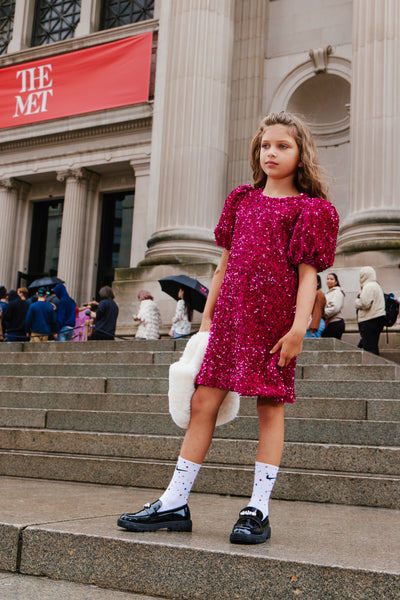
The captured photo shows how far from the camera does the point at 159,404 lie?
595 cm

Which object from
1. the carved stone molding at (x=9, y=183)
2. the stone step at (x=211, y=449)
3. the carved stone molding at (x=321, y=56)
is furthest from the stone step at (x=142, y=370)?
the carved stone molding at (x=9, y=183)

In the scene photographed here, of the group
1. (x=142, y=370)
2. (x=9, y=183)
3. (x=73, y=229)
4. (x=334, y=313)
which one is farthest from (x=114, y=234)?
(x=142, y=370)

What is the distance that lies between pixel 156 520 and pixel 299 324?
1018mm

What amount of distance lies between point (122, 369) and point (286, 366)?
15.1ft

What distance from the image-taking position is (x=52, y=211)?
24719 mm

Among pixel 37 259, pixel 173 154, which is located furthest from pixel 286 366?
pixel 37 259

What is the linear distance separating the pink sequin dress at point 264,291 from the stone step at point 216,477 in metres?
1.32

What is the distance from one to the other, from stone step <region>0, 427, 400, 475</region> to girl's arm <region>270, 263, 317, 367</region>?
1797 mm

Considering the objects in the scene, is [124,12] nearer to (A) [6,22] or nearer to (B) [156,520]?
(A) [6,22]

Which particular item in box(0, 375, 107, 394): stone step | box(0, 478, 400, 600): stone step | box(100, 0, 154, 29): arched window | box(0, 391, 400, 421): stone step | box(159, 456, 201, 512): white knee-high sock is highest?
box(100, 0, 154, 29): arched window

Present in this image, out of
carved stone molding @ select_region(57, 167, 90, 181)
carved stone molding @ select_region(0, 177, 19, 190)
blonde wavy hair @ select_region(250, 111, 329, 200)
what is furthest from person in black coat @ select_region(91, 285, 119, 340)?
carved stone molding @ select_region(0, 177, 19, 190)

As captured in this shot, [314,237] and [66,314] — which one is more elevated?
[66,314]

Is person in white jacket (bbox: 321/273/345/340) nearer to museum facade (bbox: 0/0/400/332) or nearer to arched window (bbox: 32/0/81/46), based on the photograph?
museum facade (bbox: 0/0/400/332)

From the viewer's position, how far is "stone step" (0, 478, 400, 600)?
2.36 metres
